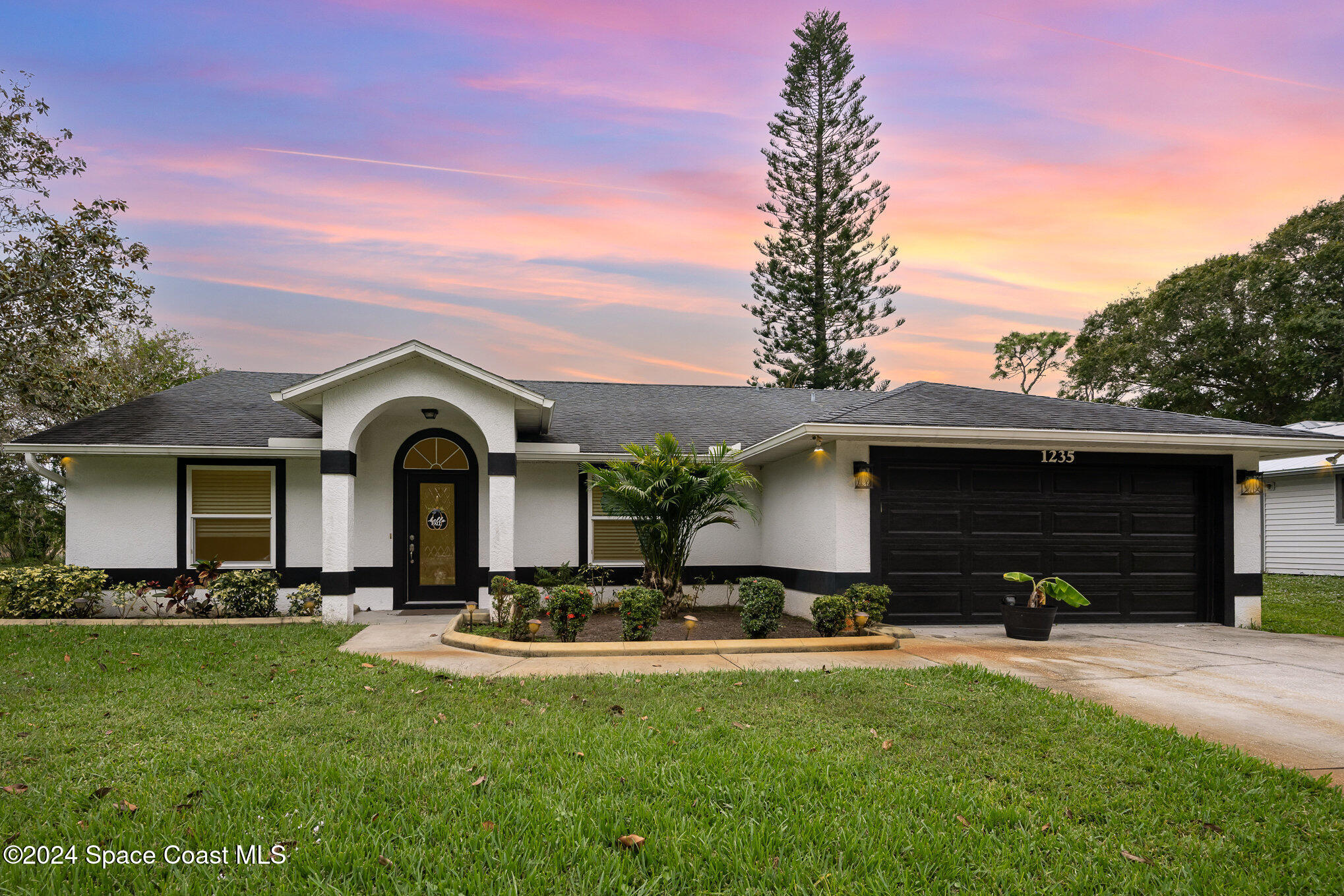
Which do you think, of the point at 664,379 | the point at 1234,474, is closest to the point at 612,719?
the point at 1234,474

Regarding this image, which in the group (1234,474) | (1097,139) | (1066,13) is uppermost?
(1066,13)

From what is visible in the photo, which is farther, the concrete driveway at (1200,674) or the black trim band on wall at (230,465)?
the black trim band on wall at (230,465)

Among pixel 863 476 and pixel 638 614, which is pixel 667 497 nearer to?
pixel 638 614

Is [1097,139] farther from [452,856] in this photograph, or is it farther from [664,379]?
[452,856]

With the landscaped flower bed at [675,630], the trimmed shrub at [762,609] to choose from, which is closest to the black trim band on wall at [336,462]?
the landscaped flower bed at [675,630]

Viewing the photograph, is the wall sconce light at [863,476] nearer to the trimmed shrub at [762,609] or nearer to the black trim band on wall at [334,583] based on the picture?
the trimmed shrub at [762,609]

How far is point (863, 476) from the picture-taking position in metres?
9.55

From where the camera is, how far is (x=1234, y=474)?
10523 millimetres

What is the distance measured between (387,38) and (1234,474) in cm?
1396

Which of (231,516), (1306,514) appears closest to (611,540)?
(231,516)

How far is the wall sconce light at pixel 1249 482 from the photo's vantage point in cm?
1030

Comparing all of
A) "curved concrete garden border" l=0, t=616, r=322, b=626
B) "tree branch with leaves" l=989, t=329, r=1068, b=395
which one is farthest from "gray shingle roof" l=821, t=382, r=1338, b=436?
"tree branch with leaves" l=989, t=329, r=1068, b=395

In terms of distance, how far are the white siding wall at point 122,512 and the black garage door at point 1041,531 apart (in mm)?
10648

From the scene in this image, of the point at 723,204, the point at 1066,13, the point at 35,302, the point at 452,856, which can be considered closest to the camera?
the point at 452,856
